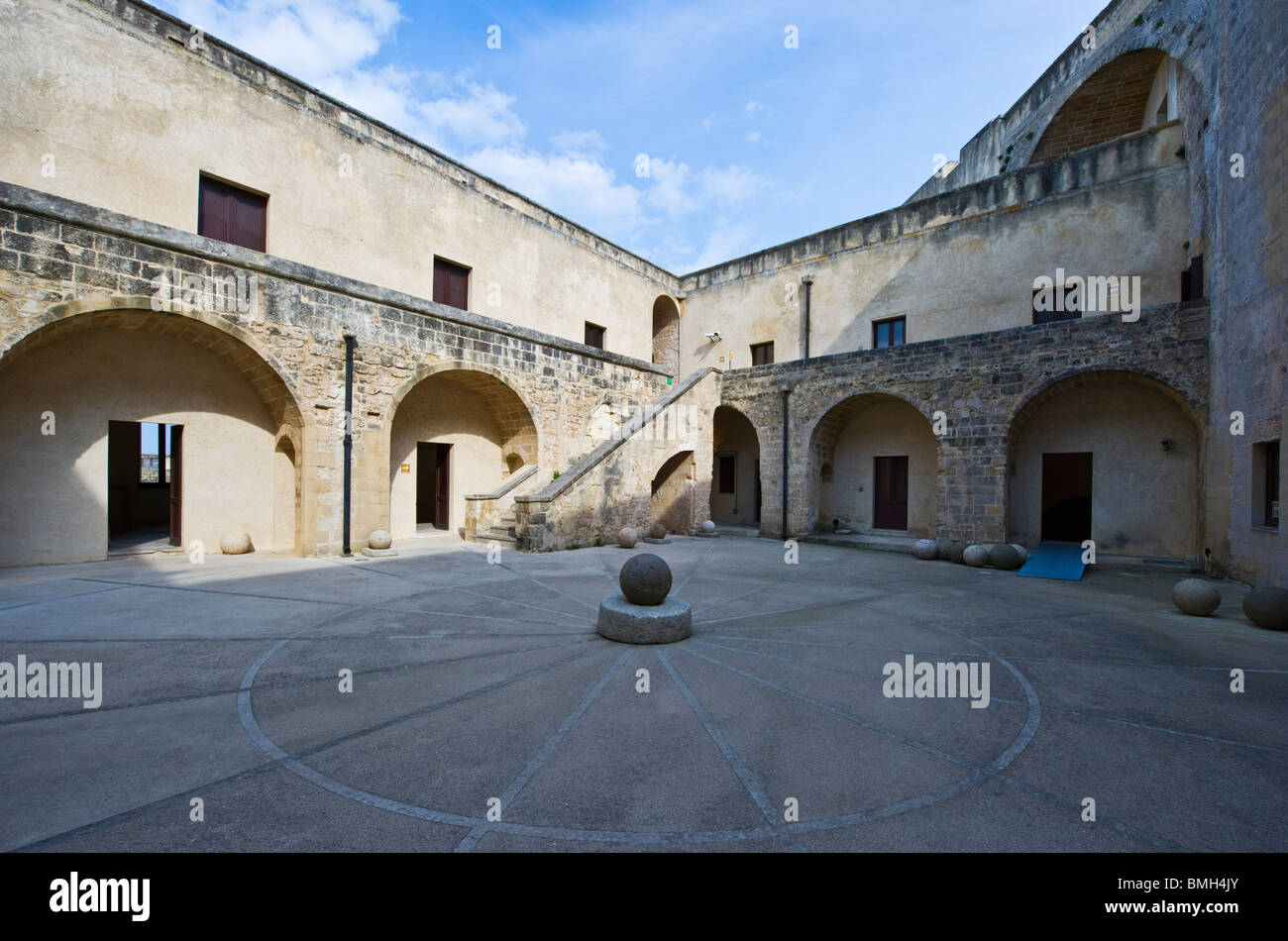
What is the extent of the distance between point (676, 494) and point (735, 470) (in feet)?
16.5

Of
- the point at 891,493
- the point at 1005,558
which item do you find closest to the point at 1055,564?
the point at 1005,558

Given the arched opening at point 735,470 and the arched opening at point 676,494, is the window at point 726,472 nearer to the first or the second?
the arched opening at point 735,470

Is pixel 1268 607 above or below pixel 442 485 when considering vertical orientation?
below

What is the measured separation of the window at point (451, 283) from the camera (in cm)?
1518

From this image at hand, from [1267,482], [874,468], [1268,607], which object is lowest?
[1268,607]

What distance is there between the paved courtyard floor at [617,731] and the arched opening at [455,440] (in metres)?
6.41

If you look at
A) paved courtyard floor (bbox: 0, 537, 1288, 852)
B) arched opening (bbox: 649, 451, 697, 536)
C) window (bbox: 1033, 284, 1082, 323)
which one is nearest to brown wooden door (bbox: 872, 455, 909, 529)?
window (bbox: 1033, 284, 1082, 323)

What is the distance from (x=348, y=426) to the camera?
34.3ft

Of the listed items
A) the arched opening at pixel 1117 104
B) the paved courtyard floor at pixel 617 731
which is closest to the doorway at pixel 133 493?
the paved courtyard floor at pixel 617 731

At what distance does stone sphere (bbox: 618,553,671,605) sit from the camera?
219 inches

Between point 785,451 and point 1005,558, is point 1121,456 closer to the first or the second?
point 1005,558

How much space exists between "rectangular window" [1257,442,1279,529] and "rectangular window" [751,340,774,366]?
1347cm
